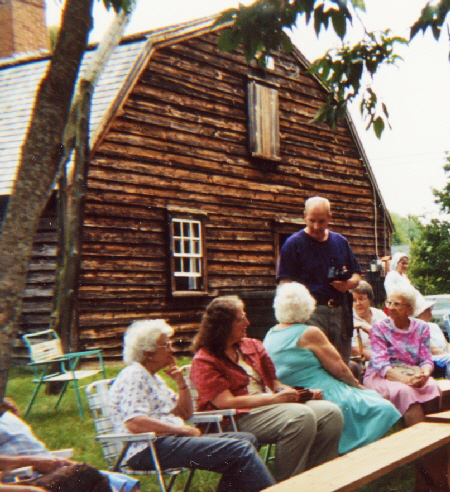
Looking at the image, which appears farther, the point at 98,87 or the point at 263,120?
the point at 263,120

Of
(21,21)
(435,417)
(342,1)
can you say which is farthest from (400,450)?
(21,21)

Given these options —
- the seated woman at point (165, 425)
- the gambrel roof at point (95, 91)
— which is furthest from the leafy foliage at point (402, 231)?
the seated woman at point (165, 425)

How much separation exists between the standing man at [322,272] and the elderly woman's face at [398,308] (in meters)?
0.34

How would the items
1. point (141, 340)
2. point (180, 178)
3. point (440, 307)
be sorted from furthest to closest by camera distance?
1. point (440, 307)
2. point (180, 178)
3. point (141, 340)

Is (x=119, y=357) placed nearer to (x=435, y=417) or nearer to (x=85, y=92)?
(x=85, y=92)

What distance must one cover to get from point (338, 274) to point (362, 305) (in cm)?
154

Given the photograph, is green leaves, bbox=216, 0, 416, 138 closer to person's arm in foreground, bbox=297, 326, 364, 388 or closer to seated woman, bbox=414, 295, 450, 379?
person's arm in foreground, bbox=297, 326, 364, 388

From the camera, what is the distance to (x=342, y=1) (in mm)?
3264

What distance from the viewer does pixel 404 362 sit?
598 cm

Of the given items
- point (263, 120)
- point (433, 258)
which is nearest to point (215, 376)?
point (263, 120)

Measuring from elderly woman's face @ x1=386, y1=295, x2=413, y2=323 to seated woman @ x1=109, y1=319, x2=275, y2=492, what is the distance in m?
2.10

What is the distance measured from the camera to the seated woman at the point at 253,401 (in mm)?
4434

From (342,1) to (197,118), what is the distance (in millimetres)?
10283

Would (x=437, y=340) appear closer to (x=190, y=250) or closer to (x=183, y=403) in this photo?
(x=183, y=403)
